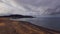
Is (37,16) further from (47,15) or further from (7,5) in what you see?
(7,5)

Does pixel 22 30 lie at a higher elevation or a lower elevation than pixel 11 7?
lower

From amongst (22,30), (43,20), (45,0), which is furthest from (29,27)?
(45,0)

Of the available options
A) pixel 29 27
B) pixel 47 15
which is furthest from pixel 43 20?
pixel 29 27

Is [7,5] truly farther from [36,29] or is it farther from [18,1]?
[36,29]

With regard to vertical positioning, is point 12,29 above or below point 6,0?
below

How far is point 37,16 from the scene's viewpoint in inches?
28.3

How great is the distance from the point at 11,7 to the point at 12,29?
226mm

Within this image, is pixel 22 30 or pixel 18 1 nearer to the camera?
pixel 22 30

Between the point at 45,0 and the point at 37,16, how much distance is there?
0.13 meters

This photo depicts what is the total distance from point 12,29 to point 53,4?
0.37 metres

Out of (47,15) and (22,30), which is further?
(47,15)

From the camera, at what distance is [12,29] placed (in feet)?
1.70

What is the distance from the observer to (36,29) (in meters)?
0.49

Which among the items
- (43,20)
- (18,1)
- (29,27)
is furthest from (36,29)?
(18,1)
